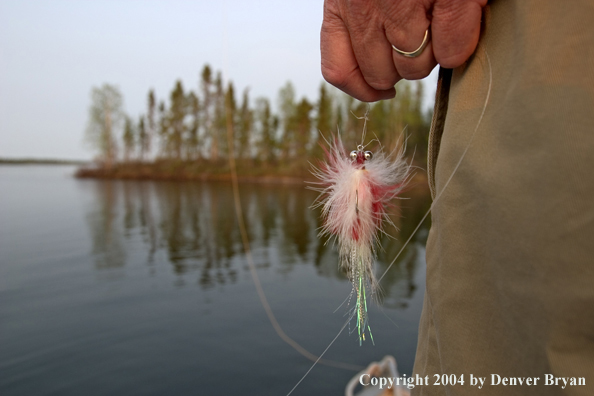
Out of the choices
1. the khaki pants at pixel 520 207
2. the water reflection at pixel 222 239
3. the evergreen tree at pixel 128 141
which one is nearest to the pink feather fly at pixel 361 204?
the khaki pants at pixel 520 207

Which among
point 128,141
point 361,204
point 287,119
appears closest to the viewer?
point 361,204

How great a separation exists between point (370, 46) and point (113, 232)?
15.5m

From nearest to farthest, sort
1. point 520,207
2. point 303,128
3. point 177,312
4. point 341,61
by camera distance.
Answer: point 520,207, point 341,61, point 177,312, point 303,128

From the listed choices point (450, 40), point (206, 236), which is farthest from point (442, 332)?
point (206, 236)

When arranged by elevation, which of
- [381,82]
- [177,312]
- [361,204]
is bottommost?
[177,312]

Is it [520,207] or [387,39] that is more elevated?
[387,39]

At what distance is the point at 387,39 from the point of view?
2.94 ft

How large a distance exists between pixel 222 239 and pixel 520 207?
1392 cm

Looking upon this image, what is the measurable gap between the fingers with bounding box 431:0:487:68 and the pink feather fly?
40 centimetres

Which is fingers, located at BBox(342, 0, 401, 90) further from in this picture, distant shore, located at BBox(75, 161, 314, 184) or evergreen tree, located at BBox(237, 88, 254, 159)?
evergreen tree, located at BBox(237, 88, 254, 159)

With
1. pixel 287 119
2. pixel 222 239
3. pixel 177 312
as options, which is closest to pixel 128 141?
pixel 287 119

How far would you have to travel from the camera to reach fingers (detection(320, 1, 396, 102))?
0.96 m

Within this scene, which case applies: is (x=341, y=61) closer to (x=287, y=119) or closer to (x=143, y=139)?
(x=287, y=119)

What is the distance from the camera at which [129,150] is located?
175ft
